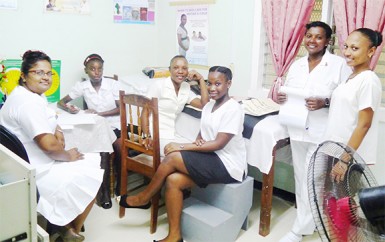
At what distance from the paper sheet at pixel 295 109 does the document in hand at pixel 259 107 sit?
0.22m

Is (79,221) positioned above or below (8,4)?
below

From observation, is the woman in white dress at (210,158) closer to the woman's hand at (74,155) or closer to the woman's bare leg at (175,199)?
the woman's bare leg at (175,199)

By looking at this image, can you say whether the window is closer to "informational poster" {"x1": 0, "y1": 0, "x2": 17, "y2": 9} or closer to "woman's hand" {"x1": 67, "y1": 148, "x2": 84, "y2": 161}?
"woman's hand" {"x1": 67, "y1": 148, "x2": 84, "y2": 161}

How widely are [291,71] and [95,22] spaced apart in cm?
187

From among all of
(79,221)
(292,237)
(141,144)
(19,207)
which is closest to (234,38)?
(141,144)

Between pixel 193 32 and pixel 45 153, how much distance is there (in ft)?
6.24

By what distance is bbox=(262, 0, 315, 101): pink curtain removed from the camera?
256 centimetres

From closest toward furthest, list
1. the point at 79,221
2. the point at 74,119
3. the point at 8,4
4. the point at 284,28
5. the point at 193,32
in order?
1. the point at 79,221
2. the point at 74,119
3. the point at 284,28
4. the point at 8,4
5. the point at 193,32

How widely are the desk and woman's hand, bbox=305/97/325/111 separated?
246 millimetres

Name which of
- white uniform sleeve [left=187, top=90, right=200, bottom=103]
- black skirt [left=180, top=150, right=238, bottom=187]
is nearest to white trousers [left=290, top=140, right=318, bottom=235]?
black skirt [left=180, top=150, right=238, bottom=187]

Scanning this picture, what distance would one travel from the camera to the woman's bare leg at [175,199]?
2.17 metres

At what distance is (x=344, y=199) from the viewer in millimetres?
1005

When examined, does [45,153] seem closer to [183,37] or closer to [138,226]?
[138,226]

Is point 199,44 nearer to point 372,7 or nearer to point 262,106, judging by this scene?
point 262,106
